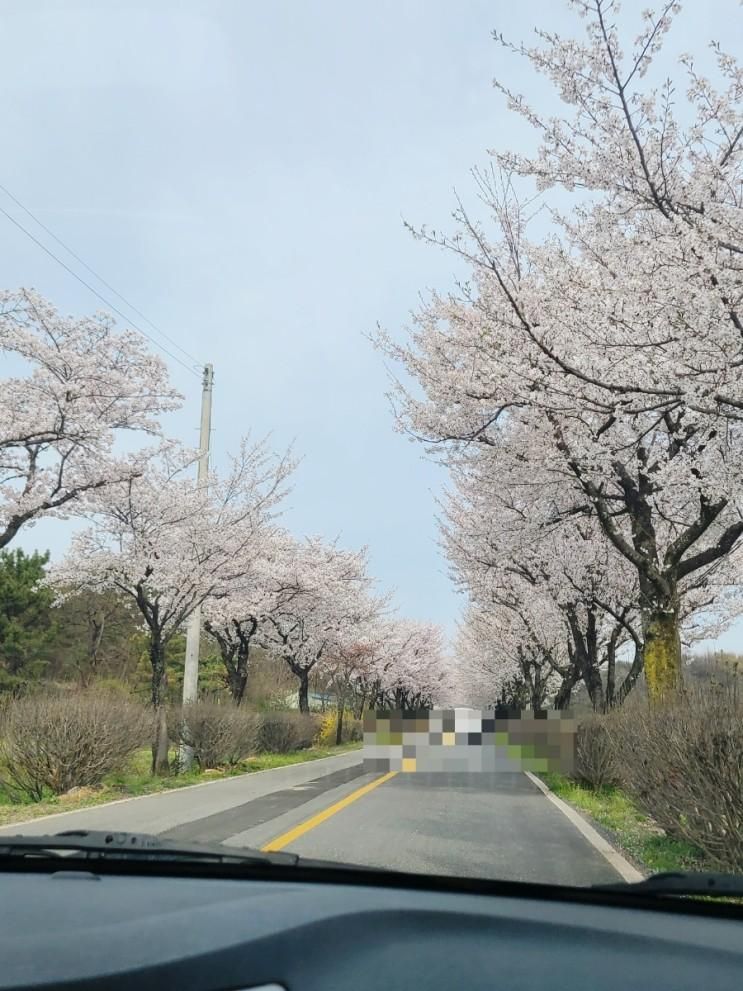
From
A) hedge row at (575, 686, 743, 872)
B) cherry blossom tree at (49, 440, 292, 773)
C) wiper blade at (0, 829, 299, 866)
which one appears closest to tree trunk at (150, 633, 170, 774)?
cherry blossom tree at (49, 440, 292, 773)

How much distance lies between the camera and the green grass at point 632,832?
7641 mm

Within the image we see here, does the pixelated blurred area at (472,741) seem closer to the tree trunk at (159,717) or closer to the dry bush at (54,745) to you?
the tree trunk at (159,717)

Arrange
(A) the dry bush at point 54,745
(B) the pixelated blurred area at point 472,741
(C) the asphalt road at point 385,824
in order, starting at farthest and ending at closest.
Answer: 1. (B) the pixelated blurred area at point 472,741
2. (A) the dry bush at point 54,745
3. (C) the asphalt road at point 385,824

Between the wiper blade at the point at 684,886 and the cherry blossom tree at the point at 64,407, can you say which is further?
the cherry blossom tree at the point at 64,407

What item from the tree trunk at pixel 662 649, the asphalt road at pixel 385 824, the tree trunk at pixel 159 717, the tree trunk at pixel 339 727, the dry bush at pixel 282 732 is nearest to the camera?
the asphalt road at pixel 385 824

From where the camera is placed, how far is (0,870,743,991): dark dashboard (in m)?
1.87

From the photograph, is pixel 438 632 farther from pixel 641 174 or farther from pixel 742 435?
pixel 641 174

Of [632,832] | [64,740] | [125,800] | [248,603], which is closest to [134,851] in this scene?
[632,832]

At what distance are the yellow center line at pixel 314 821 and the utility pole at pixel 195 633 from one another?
534cm

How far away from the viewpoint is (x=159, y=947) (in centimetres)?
192

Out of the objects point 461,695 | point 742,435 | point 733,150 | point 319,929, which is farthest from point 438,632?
point 319,929

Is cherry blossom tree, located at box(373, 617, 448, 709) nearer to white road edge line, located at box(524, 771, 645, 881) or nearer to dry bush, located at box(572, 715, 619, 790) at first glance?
dry bush, located at box(572, 715, 619, 790)

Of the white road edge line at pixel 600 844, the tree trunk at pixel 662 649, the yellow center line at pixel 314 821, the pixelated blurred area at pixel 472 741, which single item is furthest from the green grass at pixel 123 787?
the tree trunk at pixel 662 649

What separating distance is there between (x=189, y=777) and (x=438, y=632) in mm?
49836
